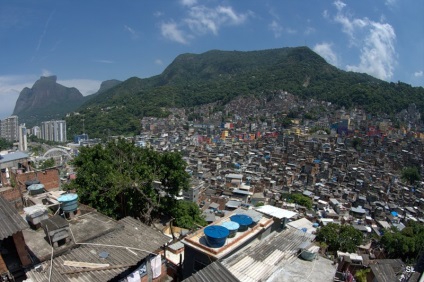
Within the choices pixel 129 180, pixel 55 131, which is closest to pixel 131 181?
pixel 129 180

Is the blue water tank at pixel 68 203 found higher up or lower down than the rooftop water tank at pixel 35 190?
higher up

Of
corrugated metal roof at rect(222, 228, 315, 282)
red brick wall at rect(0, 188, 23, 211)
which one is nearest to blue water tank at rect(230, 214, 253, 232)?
corrugated metal roof at rect(222, 228, 315, 282)

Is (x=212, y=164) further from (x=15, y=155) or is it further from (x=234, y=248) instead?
(x=234, y=248)

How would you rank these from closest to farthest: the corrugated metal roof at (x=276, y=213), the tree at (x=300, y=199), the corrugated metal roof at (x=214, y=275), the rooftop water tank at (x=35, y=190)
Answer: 1. the corrugated metal roof at (x=214, y=275)
2. the corrugated metal roof at (x=276, y=213)
3. the rooftop water tank at (x=35, y=190)
4. the tree at (x=300, y=199)

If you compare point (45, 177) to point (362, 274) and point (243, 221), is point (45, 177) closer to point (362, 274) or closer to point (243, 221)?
point (243, 221)

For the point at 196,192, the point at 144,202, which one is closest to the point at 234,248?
the point at 144,202

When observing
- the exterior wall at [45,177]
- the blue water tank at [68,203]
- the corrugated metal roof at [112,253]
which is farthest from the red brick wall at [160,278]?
the exterior wall at [45,177]

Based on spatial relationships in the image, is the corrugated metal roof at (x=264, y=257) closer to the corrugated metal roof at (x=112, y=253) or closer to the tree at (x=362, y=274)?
the corrugated metal roof at (x=112, y=253)
